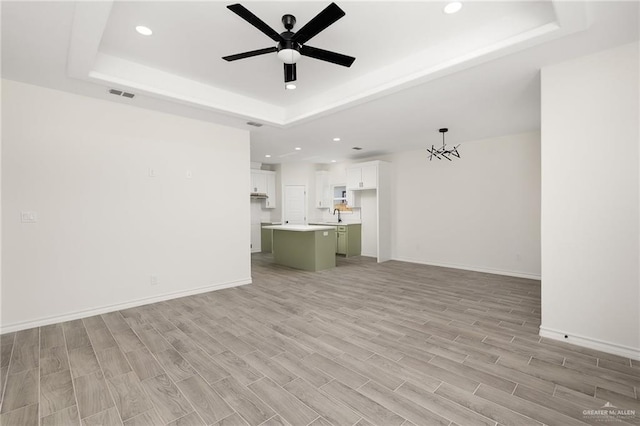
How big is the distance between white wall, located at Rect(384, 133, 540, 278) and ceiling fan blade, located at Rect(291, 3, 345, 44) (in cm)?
502

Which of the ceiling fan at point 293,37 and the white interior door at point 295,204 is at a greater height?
the ceiling fan at point 293,37

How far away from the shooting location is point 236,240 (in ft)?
16.2

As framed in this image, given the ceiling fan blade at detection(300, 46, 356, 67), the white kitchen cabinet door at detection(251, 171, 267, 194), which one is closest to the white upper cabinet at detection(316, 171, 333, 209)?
the white kitchen cabinet door at detection(251, 171, 267, 194)

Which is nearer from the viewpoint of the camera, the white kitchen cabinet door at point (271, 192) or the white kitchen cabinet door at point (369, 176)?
the white kitchen cabinet door at point (369, 176)

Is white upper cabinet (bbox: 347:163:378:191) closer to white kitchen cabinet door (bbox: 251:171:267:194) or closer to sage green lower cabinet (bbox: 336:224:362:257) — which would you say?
sage green lower cabinet (bbox: 336:224:362:257)

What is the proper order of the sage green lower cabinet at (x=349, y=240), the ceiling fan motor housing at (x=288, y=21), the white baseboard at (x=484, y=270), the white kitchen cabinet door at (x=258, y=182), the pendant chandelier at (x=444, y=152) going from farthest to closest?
the white kitchen cabinet door at (x=258, y=182) → the sage green lower cabinet at (x=349, y=240) → the pendant chandelier at (x=444, y=152) → the white baseboard at (x=484, y=270) → the ceiling fan motor housing at (x=288, y=21)

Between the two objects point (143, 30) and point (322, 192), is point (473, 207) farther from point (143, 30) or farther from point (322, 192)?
point (143, 30)

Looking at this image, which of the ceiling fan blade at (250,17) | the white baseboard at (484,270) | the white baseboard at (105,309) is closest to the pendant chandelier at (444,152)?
the white baseboard at (484,270)

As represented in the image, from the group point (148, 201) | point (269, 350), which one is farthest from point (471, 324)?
point (148, 201)

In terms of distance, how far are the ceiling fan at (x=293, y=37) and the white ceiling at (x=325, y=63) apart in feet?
0.95

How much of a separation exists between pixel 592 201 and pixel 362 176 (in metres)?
5.01

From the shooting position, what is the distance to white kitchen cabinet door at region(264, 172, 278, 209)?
29.5ft

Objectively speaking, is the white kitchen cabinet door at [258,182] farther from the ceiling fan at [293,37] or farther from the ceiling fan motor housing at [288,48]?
the ceiling fan motor housing at [288,48]

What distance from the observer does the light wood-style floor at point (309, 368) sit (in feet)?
5.98
